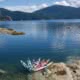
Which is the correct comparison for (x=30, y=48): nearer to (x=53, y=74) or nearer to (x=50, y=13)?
(x=50, y=13)

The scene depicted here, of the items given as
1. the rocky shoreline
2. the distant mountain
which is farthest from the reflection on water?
the rocky shoreline

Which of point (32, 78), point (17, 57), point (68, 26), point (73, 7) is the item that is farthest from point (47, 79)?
point (68, 26)

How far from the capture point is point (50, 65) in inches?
460

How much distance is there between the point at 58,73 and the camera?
1105cm

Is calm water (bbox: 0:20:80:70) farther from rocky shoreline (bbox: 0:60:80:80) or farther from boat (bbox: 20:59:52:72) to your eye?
rocky shoreline (bbox: 0:60:80:80)

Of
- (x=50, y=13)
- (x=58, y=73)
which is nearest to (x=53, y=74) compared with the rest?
(x=58, y=73)

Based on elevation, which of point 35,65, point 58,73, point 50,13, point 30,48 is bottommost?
point 30,48

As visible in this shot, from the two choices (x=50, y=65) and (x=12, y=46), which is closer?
(x=50, y=65)

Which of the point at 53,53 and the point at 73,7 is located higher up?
the point at 73,7

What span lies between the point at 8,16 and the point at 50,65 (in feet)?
15.8

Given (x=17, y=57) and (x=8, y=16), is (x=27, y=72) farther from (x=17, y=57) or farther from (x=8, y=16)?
(x=8, y=16)

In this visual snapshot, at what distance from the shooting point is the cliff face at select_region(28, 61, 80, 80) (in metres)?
10.6

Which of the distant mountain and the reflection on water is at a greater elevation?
the distant mountain

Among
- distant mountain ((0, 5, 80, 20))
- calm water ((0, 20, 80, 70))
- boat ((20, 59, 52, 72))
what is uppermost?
distant mountain ((0, 5, 80, 20))
